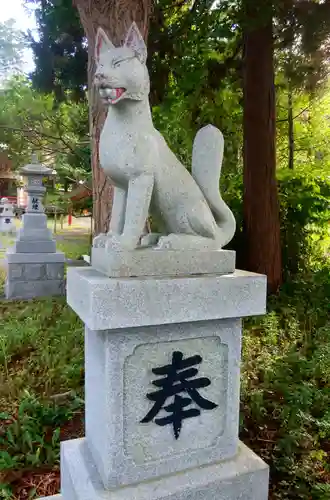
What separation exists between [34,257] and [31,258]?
0.06m

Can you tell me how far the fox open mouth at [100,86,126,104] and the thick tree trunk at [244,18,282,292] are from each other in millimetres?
3968

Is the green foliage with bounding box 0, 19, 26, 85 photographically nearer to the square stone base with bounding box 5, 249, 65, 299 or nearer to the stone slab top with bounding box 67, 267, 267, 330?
the square stone base with bounding box 5, 249, 65, 299

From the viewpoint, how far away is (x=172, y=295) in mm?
1563

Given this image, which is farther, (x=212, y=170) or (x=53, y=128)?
(x=53, y=128)

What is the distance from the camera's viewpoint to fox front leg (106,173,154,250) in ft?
5.25

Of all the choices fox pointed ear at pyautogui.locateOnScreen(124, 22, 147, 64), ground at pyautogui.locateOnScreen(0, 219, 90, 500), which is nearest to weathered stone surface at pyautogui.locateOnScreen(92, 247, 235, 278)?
fox pointed ear at pyautogui.locateOnScreen(124, 22, 147, 64)

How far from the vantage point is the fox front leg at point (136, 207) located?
63.0 inches

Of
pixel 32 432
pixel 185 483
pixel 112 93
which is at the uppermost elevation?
pixel 112 93

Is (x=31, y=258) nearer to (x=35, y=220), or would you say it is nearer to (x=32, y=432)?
(x=35, y=220)

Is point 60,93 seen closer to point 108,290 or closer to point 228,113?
point 228,113

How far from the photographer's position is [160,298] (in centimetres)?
154

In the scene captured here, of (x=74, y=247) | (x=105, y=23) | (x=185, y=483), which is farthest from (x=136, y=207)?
(x=74, y=247)

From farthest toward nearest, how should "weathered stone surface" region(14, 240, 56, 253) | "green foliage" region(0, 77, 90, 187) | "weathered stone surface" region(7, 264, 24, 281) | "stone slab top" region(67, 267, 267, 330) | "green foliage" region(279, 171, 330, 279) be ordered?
1. "green foliage" region(0, 77, 90, 187)
2. "weathered stone surface" region(14, 240, 56, 253)
3. "weathered stone surface" region(7, 264, 24, 281)
4. "green foliage" region(279, 171, 330, 279)
5. "stone slab top" region(67, 267, 267, 330)

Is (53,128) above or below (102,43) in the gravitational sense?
above
